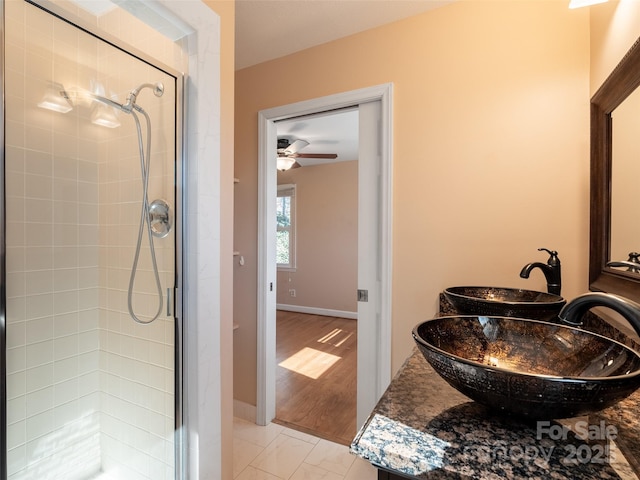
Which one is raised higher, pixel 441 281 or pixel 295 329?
pixel 441 281

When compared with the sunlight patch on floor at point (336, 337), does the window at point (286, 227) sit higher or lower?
higher

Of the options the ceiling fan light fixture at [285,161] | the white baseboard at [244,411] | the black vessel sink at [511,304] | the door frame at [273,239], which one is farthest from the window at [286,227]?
the black vessel sink at [511,304]

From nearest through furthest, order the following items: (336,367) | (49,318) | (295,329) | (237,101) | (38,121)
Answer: (38,121), (49,318), (237,101), (336,367), (295,329)

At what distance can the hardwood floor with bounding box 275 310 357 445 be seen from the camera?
7.02 ft

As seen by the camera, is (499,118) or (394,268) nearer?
(499,118)

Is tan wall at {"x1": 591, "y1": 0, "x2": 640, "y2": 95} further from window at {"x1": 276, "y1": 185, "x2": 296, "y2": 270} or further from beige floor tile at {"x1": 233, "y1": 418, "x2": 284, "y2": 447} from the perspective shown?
window at {"x1": 276, "y1": 185, "x2": 296, "y2": 270}

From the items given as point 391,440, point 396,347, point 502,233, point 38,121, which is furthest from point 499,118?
point 38,121

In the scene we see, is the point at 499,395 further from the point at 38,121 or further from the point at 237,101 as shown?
the point at 237,101

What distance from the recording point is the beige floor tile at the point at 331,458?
5.67 feet

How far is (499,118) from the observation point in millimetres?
1541

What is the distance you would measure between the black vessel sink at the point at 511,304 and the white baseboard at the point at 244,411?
167 centimetres

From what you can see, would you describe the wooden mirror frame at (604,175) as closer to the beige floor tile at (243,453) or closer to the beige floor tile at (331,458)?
the beige floor tile at (331,458)

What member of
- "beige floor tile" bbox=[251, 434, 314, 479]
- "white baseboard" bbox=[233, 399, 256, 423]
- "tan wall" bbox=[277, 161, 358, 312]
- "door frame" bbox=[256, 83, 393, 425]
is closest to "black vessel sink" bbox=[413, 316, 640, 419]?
"door frame" bbox=[256, 83, 393, 425]

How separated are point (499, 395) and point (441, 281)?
1.20 metres
